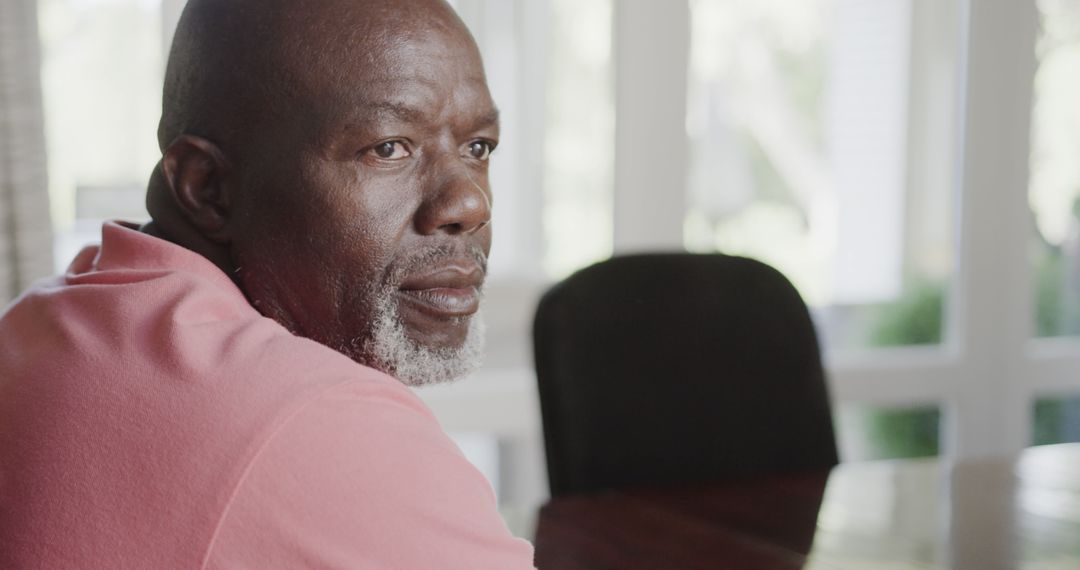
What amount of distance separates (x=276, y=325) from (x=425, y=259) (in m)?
0.17

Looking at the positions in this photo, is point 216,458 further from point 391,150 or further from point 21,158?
point 21,158

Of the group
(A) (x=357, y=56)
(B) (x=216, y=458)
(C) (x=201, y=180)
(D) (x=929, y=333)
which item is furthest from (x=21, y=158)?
(D) (x=929, y=333)

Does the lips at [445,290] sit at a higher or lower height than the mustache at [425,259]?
lower

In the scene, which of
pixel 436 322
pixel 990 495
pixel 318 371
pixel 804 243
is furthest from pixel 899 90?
pixel 318 371

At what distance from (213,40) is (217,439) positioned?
364 mm

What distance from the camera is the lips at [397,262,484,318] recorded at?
0.96 meters

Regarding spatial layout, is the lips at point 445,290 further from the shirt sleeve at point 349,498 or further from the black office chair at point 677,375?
the black office chair at point 677,375

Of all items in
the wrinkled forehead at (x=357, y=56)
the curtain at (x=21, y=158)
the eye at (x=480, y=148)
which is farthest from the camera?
the curtain at (x=21, y=158)

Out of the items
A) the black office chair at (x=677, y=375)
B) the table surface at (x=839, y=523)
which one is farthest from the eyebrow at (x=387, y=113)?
the black office chair at (x=677, y=375)

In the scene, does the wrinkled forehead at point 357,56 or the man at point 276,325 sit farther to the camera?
the wrinkled forehead at point 357,56

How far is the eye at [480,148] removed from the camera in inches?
40.1

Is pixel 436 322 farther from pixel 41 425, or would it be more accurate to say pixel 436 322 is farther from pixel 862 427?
pixel 862 427

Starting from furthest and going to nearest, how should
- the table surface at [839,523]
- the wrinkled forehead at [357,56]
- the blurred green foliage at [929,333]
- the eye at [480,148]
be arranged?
the blurred green foliage at [929,333] → the table surface at [839,523] → the eye at [480,148] → the wrinkled forehead at [357,56]

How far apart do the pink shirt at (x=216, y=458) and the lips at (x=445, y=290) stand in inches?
6.4
